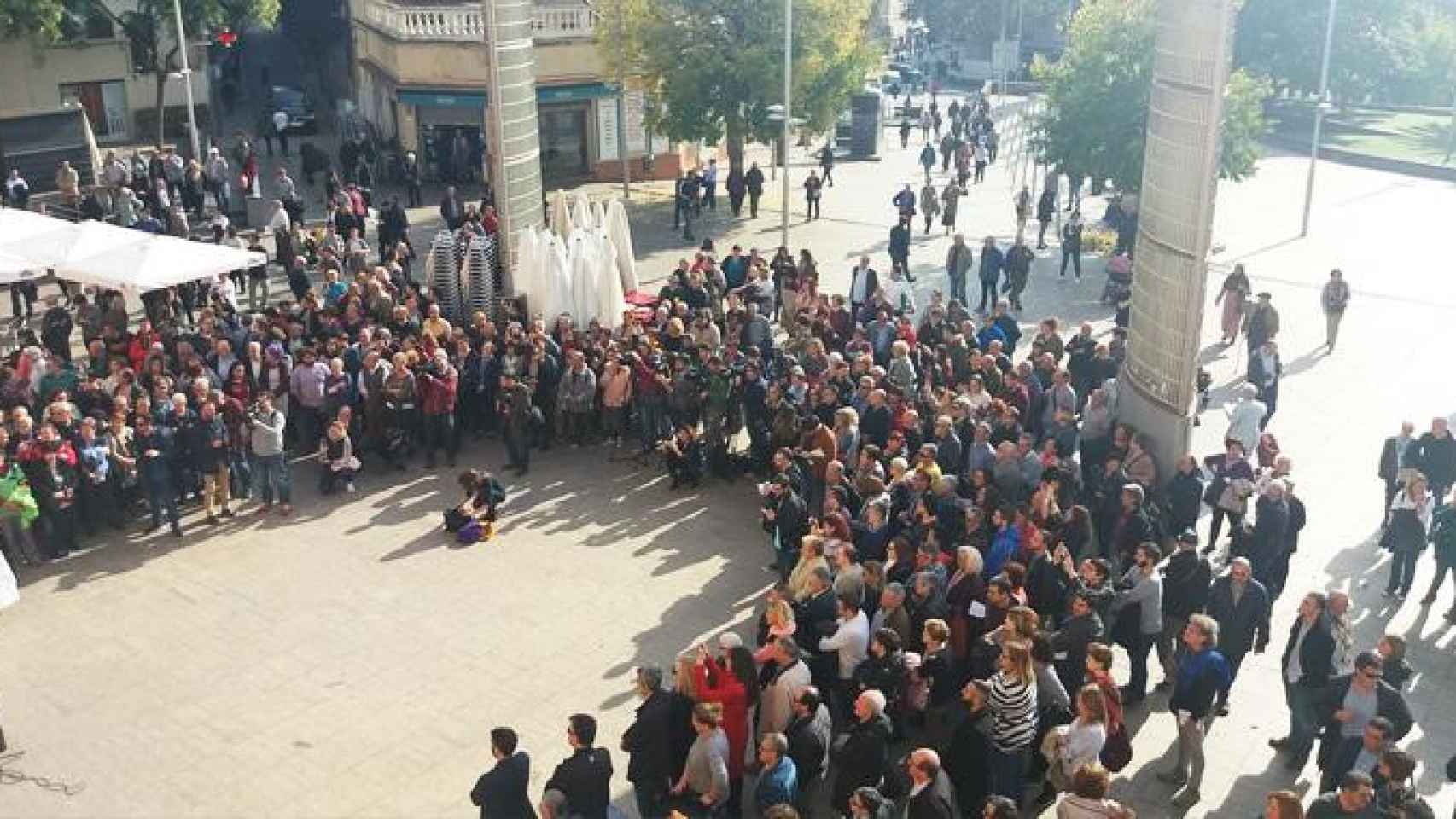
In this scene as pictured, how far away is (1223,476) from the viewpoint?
13.7m

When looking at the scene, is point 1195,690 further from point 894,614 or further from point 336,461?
point 336,461

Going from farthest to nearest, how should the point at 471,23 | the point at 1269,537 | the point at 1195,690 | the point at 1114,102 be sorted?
1. the point at 471,23
2. the point at 1114,102
3. the point at 1269,537
4. the point at 1195,690

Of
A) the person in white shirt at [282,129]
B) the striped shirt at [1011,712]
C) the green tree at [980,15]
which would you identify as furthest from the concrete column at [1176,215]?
the green tree at [980,15]

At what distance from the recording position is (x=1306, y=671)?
10.3 meters

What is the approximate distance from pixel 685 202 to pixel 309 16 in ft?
86.7

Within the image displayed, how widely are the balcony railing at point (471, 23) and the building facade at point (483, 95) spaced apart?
2 centimetres

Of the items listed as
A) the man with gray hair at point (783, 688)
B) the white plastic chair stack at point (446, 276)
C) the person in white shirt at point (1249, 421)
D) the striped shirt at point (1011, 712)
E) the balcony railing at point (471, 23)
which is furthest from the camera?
the balcony railing at point (471, 23)

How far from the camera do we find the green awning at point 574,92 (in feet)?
113

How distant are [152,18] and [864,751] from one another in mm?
35747

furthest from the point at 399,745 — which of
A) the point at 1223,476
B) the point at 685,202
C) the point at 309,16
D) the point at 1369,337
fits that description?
the point at 309,16

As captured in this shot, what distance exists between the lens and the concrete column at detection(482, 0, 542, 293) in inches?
813

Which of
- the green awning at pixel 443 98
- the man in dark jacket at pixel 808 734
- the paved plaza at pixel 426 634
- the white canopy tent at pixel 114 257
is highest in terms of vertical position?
the green awning at pixel 443 98

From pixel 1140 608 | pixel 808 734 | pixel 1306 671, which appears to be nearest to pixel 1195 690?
pixel 1306 671

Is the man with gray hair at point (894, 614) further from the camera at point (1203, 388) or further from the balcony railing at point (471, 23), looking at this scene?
the balcony railing at point (471, 23)
